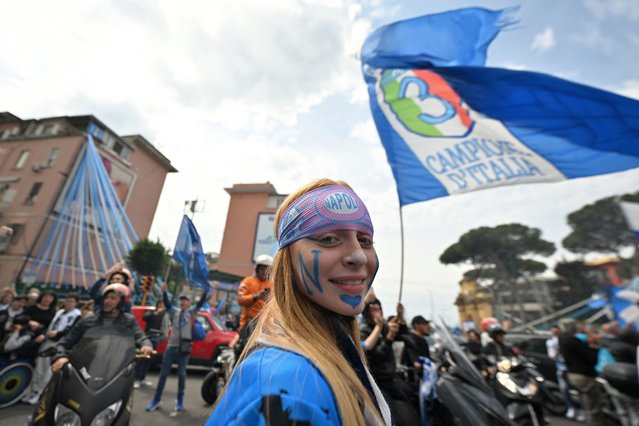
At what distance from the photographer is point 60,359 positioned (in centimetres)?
270

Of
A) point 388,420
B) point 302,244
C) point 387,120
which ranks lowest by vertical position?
point 388,420

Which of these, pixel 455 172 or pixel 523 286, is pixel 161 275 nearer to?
pixel 455 172

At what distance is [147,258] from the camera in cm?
2723

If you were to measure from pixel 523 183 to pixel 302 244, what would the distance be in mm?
5022

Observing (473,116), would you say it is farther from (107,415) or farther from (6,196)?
(6,196)

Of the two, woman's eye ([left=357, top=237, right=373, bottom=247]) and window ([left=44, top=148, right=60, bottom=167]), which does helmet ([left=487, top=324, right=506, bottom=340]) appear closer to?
woman's eye ([left=357, top=237, right=373, bottom=247])

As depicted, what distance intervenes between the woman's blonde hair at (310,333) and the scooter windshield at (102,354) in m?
2.59

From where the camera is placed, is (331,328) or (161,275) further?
(161,275)

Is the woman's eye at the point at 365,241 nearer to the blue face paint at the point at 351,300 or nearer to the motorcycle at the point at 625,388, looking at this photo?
the blue face paint at the point at 351,300

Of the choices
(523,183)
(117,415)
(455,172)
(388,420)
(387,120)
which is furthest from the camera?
(387,120)

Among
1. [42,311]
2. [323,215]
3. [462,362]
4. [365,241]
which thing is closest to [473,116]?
[462,362]

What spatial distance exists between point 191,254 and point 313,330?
7318 mm

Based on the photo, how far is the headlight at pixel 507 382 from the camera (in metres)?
4.26

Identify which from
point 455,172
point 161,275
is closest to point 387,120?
point 455,172
